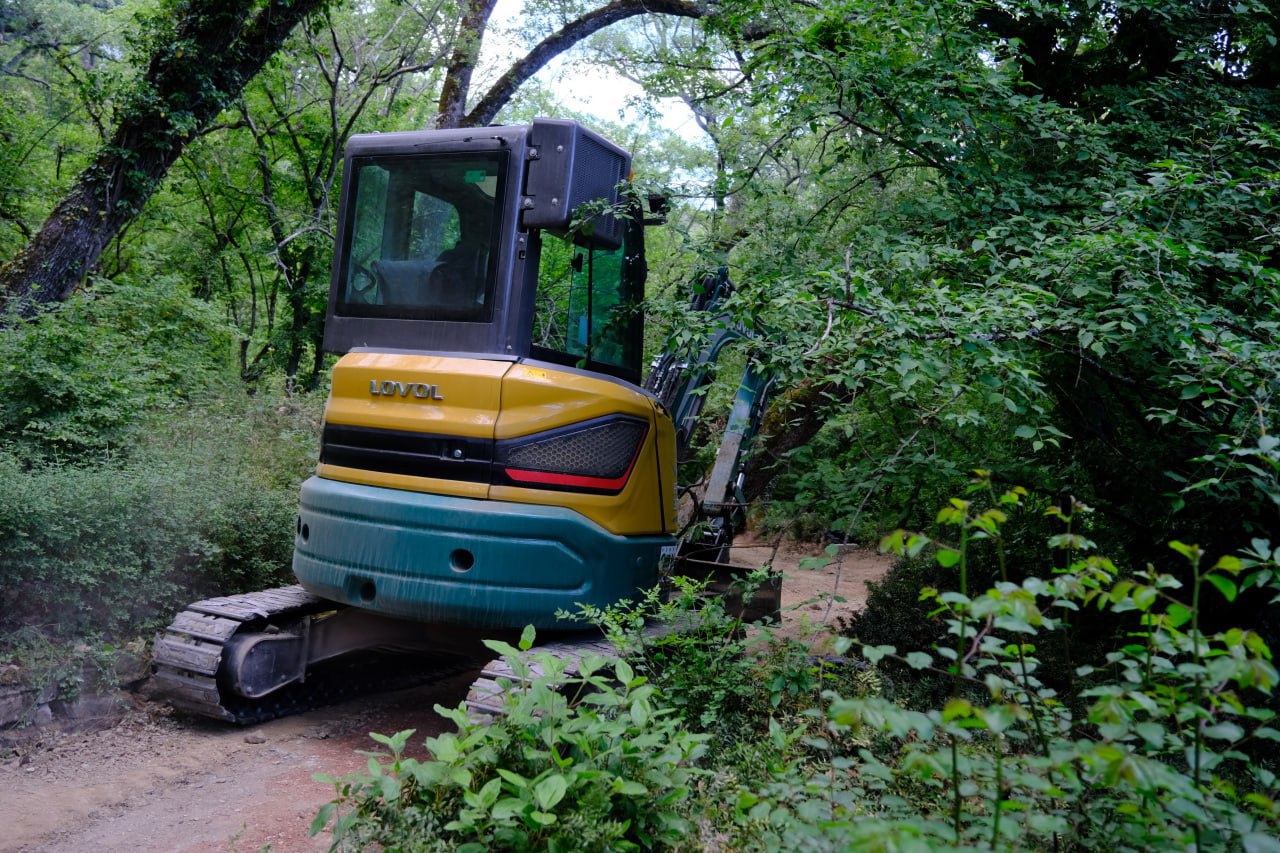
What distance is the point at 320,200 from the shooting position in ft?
48.9

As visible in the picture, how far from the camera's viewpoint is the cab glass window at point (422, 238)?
4.77m

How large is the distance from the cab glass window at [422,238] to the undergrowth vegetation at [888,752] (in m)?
1.87

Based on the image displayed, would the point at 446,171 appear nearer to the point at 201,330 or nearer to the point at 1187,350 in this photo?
→ the point at 1187,350

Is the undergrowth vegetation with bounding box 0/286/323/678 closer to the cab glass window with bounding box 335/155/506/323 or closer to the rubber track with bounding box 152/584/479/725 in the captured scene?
the rubber track with bounding box 152/584/479/725

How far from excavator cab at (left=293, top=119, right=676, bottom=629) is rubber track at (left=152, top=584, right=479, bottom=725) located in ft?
2.05

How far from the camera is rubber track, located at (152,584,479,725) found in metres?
4.96

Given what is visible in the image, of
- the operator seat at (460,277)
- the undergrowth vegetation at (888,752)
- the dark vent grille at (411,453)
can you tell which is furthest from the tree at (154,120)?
the undergrowth vegetation at (888,752)

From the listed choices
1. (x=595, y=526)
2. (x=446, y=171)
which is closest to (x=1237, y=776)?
(x=595, y=526)

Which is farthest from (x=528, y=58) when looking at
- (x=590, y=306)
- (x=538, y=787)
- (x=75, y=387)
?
(x=538, y=787)

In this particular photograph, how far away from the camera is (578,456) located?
4742 millimetres

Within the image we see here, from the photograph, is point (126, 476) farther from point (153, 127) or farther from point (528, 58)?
point (528, 58)

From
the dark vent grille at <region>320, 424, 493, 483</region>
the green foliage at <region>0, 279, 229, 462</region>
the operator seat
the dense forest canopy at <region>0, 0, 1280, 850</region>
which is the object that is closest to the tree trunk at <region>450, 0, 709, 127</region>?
the dense forest canopy at <region>0, 0, 1280, 850</region>

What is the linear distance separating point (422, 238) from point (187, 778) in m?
2.89

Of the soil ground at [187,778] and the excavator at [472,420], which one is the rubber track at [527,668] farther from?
the soil ground at [187,778]
